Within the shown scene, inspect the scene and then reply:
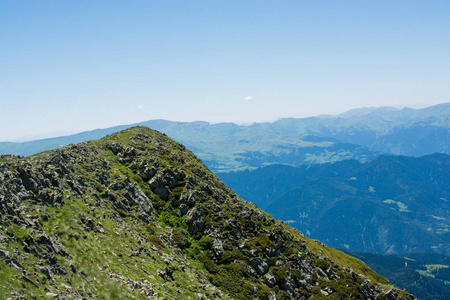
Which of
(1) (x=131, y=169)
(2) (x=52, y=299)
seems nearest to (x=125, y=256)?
(2) (x=52, y=299)

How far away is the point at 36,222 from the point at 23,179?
976cm

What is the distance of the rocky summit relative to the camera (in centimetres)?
2806

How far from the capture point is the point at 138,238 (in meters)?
46.9

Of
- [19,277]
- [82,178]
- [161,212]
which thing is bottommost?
[161,212]

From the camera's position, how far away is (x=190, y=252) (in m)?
58.3

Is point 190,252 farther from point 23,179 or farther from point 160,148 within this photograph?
point 160,148

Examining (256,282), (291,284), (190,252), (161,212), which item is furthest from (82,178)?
(291,284)

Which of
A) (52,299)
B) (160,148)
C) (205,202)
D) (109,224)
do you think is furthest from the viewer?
(160,148)

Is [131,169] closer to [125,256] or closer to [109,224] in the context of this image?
[109,224]

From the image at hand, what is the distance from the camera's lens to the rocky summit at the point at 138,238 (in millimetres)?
28062

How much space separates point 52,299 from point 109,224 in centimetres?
2292

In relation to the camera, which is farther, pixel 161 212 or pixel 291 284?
pixel 161 212

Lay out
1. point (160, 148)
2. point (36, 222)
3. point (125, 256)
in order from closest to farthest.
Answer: point (36, 222)
point (125, 256)
point (160, 148)

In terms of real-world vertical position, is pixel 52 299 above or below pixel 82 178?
below
